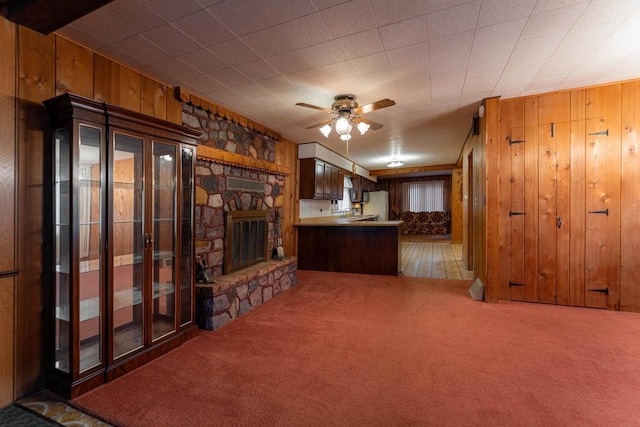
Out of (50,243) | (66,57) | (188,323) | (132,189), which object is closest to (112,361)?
(188,323)

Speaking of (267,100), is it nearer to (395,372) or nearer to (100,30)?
(100,30)

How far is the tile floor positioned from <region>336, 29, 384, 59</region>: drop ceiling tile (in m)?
3.71

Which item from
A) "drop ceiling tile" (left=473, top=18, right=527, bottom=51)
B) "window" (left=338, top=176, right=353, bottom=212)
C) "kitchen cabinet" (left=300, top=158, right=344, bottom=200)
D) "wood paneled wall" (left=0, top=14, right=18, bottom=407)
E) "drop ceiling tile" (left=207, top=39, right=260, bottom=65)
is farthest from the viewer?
"window" (left=338, top=176, right=353, bottom=212)

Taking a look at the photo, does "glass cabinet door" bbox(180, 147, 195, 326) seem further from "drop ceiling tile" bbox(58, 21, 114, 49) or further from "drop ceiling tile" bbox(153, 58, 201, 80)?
"drop ceiling tile" bbox(58, 21, 114, 49)

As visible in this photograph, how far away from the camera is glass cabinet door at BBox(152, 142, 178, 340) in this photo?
7.66 ft

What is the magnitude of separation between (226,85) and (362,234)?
3257mm

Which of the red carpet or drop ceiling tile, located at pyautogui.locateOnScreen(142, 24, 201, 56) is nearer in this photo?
the red carpet

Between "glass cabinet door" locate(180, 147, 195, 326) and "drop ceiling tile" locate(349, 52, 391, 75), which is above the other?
"drop ceiling tile" locate(349, 52, 391, 75)

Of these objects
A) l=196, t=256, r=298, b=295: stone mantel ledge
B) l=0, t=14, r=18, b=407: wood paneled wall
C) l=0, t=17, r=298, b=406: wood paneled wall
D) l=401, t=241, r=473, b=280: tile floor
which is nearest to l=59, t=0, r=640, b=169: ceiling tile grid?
l=0, t=17, r=298, b=406: wood paneled wall

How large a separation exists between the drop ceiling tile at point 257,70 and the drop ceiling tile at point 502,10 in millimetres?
1646

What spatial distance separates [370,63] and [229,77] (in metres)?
1.33

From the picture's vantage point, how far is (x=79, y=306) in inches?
70.2

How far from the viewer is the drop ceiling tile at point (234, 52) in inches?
85.1

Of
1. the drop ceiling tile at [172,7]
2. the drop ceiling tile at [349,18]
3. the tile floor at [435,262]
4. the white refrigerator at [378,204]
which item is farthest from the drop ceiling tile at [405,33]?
the white refrigerator at [378,204]
